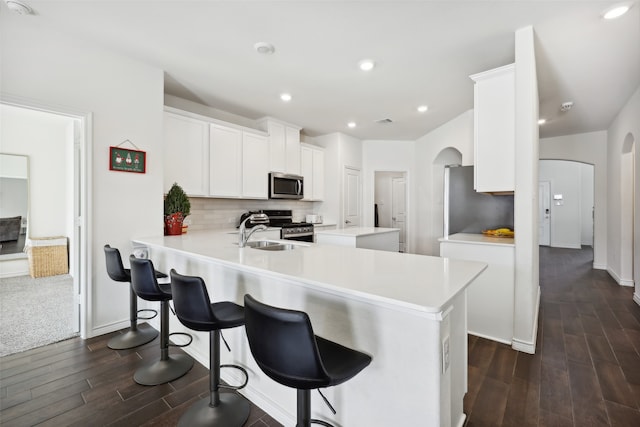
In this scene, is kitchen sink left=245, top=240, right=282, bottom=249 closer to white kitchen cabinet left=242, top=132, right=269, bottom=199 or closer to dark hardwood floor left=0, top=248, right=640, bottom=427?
dark hardwood floor left=0, top=248, right=640, bottom=427

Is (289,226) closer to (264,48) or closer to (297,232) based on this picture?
(297,232)

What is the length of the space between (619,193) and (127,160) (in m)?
6.94

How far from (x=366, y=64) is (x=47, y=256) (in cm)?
579

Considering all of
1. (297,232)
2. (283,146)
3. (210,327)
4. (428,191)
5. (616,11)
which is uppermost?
(616,11)

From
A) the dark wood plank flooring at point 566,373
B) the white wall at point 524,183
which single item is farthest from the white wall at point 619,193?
the white wall at point 524,183

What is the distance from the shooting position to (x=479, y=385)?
6.43 feet

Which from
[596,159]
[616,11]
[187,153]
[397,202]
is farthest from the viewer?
[397,202]

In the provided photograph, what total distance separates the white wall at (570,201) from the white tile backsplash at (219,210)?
806 cm

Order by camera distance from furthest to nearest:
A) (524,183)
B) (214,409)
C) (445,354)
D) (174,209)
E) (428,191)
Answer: (428,191)
(174,209)
(524,183)
(214,409)
(445,354)

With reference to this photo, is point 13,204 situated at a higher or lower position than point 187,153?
lower

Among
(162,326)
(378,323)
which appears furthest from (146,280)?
(378,323)

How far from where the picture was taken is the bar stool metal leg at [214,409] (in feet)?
5.31

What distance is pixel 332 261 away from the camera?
172 cm

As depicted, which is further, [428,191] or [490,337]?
[428,191]
